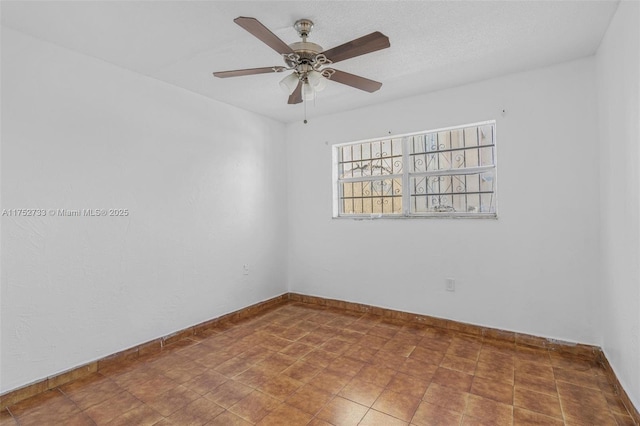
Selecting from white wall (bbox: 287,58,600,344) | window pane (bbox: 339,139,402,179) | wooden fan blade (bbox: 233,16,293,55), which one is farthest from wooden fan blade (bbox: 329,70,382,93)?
window pane (bbox: 339,139,402,179)

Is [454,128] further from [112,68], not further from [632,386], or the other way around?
[112,68]

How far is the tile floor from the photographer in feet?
6.21

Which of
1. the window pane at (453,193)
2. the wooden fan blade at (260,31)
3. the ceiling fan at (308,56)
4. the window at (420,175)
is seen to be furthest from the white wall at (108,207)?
the window pane at (453,193)

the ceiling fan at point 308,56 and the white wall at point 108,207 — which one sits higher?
the ceiling fan at point 308,56

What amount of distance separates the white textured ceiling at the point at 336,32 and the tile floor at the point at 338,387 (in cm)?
251

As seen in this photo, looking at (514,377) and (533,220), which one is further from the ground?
(533,220)

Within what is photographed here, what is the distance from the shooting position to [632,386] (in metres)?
1.86

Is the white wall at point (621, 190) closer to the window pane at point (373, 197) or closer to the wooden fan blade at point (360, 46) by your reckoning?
the wooden fan blade at point (360, 46)

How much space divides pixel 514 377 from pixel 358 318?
5.44 feet

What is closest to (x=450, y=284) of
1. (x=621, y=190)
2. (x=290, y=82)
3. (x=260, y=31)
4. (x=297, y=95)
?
(x=621, y=190)

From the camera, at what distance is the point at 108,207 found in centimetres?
260

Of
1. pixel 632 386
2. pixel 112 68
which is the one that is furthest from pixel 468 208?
pixel 112 68

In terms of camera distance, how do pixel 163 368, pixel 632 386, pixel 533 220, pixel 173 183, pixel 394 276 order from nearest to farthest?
pixel 632 386 < pixel 163 368 < pixel 533 220 < pixel 173 183 < pixel 394 276

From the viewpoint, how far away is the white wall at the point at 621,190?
1.78 metres
